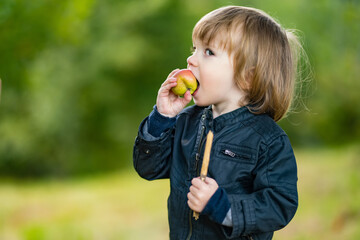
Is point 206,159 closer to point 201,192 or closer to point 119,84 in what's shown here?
point 201,192

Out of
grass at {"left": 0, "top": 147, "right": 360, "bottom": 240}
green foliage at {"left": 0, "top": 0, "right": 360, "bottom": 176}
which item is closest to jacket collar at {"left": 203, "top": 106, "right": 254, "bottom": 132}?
grass at {"left": 0, "top": 147, "right": 360, "bottom": 240}

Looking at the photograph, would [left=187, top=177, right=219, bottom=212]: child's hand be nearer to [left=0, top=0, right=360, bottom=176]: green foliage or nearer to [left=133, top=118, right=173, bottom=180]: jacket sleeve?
[left=133, top=118, right=173, bottom=180]: jacket sleeve

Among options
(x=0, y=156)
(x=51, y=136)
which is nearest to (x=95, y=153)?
(x=51, y=136)

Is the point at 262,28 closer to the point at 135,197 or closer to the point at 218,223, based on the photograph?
the point at 218,223

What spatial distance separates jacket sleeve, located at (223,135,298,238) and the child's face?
0.74 ft

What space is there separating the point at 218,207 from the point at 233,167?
15 cm

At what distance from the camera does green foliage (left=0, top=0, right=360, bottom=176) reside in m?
4.66

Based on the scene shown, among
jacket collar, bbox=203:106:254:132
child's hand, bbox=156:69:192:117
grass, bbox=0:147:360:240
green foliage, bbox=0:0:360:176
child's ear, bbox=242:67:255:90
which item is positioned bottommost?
grass, bbox=0:147:360:240

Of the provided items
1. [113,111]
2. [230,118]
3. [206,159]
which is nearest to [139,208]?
[113,111]

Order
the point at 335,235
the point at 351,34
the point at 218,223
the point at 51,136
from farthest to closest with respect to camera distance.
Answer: the point at 51,136
the point at 351,34
the point at 335,235
the point at 218,223

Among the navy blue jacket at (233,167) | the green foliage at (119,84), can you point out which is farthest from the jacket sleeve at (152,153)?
the green foliage at (119,84)

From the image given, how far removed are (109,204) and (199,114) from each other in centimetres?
314

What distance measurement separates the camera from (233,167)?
1.38 meters

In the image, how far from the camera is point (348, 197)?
3.71 meters
